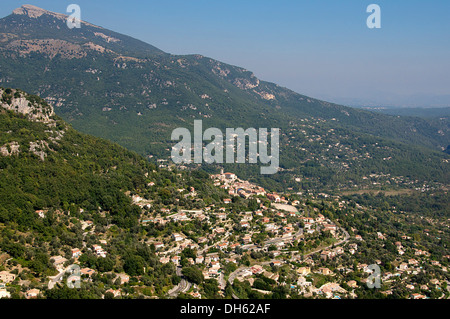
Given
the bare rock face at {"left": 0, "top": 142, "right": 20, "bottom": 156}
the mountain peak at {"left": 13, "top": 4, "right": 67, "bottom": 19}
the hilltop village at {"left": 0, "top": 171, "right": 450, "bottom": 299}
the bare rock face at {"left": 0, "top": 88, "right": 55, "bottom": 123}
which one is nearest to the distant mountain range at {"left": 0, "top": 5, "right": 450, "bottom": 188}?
the mountain peak at {"left": 13, "top": 4, "right": 67, "bottom": 19}

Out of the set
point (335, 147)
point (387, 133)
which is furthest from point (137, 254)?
point (387, 133)

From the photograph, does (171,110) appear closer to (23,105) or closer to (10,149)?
(23,105)

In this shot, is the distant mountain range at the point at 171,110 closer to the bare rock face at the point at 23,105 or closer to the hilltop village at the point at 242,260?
the hilltop village at the point at 242,260

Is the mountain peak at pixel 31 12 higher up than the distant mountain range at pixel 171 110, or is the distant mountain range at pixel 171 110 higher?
the mountain peak at pixel 31 12

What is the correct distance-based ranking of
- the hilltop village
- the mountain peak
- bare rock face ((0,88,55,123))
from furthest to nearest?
the mountain peak, bare rock face ((0,88,55,123)), the hilltop village

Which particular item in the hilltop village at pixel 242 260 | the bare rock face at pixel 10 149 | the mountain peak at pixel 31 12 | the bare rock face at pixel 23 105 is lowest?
the hilltop village at pixel 242 260

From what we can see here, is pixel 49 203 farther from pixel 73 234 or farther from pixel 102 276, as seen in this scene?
pixel 102 276

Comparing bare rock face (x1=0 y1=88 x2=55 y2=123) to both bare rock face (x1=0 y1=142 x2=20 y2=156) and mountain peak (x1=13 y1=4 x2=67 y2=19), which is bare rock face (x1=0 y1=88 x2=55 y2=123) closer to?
bare rock face (x1=0 y1=142 x2=20 y2=156)

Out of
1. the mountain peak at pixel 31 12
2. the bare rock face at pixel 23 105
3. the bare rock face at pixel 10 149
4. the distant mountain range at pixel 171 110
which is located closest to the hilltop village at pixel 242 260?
the bare rock face at pixel 10 149
